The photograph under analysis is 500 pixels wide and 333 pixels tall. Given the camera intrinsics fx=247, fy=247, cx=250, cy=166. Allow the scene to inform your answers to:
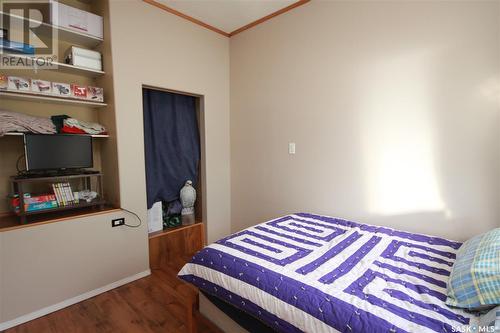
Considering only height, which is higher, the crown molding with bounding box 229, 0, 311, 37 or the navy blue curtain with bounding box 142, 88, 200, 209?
the crown molding with bounding box 229, 0, 311, 37

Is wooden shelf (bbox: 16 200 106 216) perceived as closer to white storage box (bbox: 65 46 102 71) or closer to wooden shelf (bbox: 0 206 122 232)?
wooden shelf (bbox: 0 206 122 232)

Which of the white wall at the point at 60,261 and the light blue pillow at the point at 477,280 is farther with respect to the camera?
the white wall at the point at 60,261

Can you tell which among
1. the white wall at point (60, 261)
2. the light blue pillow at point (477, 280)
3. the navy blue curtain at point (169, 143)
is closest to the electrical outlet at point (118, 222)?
the white wall at point (60, 261)

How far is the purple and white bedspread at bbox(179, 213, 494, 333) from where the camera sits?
94 cm

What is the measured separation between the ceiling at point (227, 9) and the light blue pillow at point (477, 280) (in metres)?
2.42

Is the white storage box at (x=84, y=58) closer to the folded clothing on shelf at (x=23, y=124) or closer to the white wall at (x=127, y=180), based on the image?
the white wall at (x=127, y=180)

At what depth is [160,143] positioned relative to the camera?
110 inches

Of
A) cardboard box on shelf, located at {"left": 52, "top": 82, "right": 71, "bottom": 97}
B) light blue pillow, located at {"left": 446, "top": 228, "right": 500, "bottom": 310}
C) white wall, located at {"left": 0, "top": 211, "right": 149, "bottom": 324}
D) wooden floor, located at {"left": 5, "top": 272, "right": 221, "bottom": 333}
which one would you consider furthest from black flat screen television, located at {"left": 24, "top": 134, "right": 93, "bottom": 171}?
light blue pillow, located at {"left": 446, "top": 228, "right": 500, "bottom": 310}

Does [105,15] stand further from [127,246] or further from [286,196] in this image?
[286,196]

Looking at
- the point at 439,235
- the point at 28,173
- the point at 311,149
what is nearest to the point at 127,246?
the point at 28,173

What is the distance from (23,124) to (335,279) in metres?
2.31

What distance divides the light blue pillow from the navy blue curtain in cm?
256

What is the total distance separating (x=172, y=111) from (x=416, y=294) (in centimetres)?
268

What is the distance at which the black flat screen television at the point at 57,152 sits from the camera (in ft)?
6.01
